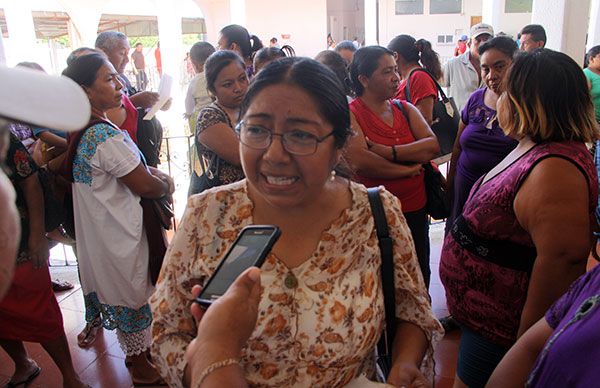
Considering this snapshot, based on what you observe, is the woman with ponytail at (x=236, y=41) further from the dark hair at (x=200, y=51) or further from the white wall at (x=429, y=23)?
the white wall at (x=429, y=23)

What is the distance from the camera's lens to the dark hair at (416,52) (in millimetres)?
4031

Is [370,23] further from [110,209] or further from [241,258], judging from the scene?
[241,258]

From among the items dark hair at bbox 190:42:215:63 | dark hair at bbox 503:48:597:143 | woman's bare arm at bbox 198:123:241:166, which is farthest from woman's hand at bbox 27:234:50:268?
dark hair at bbox 190:42:215:63

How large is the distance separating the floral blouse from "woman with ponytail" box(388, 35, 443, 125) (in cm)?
226

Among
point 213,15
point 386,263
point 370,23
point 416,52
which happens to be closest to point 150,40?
point 213,15

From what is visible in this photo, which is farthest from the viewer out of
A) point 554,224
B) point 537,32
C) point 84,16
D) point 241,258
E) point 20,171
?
point 84,16

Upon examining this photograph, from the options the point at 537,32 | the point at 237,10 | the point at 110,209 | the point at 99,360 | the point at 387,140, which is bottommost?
the point at 99,360

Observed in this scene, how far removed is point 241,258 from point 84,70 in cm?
196

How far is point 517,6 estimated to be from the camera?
22.0 metres

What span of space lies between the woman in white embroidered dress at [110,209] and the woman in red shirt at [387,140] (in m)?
1.18

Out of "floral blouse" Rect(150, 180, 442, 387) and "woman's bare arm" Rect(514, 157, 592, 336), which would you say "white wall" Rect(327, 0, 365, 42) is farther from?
"floral blouse" Rect(150, 180, 442, 387)

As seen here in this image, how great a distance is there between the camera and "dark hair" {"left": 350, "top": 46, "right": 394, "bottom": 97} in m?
2.96

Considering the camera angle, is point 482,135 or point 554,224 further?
point 482,135

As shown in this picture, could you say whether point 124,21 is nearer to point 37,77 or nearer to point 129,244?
point 129,244
